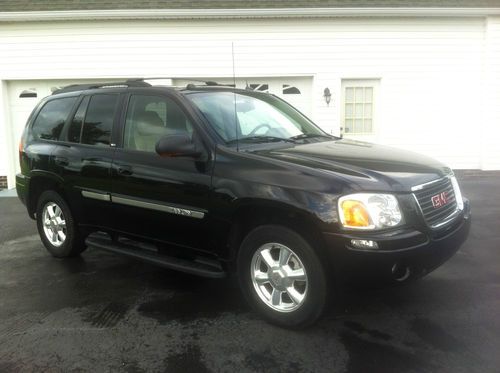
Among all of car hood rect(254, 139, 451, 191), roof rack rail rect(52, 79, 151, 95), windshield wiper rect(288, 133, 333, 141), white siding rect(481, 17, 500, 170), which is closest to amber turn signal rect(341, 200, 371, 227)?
car hood rect(254, 139, 451, 191)

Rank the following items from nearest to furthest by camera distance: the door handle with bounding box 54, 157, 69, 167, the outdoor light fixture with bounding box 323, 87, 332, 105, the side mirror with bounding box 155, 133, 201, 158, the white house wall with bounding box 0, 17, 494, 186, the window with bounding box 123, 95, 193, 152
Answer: the side mirror with bounding box 155, 133, 201, 158 < the window with bounding box 123, 95, 193, 152 < the door handle with bounding box 54, 157, 69, 167 < the white house wall with bounding box 0, 17, 494, 186 < the outdoor light fixture with bounding box 323, 87, 332, 105

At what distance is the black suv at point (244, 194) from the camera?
3.12 m

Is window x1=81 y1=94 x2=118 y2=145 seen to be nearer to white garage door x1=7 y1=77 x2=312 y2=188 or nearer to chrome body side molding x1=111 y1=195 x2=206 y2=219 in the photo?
chrome body side molding x1=111 y1=195 x2=206 y2=219

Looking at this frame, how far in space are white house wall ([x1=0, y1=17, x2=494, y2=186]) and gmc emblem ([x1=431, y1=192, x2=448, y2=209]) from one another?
21.9 ft

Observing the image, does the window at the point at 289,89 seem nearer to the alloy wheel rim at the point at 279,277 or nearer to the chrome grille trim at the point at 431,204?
the chrome grille trim at the point at 431,204

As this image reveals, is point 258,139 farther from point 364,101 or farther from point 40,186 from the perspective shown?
point 364,101

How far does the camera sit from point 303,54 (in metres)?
9.90

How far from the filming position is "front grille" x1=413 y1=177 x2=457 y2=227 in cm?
328

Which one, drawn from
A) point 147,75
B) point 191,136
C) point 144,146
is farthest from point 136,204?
point 147,75

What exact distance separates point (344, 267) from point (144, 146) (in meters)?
2.12

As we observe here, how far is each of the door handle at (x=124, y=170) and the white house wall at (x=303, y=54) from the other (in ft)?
20.0

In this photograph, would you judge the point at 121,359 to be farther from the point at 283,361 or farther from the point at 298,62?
the point at 298,62

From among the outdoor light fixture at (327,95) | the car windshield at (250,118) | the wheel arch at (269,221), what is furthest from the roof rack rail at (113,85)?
the outdoor light fixture at (327,95)

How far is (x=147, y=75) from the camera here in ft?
32.8
